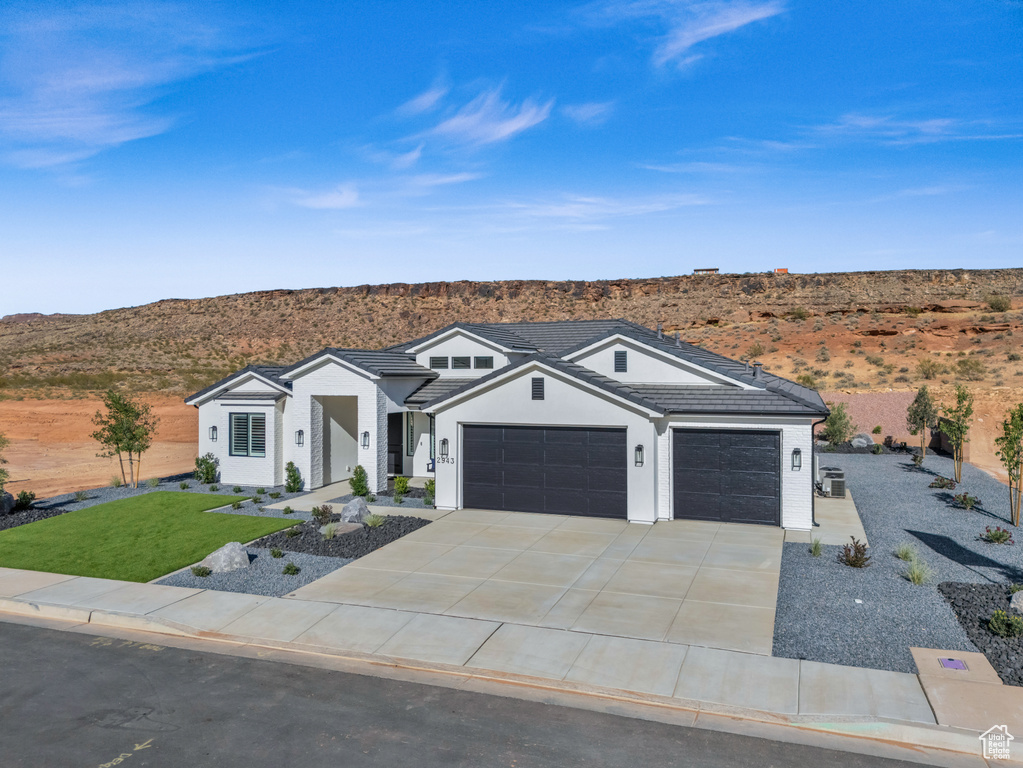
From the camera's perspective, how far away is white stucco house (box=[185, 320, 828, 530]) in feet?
57.1

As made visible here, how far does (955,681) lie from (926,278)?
225 ft

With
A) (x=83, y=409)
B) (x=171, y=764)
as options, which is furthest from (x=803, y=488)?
(x=83, y=409)

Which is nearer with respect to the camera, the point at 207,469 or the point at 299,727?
the point at 299,727

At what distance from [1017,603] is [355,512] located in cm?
1336

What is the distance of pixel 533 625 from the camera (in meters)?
10.9

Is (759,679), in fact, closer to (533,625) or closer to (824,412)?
(533,625)

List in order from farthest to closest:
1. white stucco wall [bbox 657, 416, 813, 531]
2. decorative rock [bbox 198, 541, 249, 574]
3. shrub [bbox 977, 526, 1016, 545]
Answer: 1. white stucco wall [bbox 657, 416, 813, 531]
2. shrub [bbox 977, 526, 1016, 545]
3. decorative rock [bbox 198, 541, 249, 574]

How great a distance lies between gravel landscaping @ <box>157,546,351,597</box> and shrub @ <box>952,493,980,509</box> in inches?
643

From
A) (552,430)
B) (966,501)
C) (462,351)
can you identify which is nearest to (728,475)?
(552,430)

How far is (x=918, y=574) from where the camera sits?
12.7m

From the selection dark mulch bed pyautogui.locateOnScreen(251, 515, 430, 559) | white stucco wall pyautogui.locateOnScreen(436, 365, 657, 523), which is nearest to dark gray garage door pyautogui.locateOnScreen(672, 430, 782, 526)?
white stucco wall pyautogui.locateOnScreen(436, 365, 657, 523)

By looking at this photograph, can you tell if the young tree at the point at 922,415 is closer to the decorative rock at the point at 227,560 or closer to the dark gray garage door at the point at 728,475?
the dark gray garage door at the point at 728,475

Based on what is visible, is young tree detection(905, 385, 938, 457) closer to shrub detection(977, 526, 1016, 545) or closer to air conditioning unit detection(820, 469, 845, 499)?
air conditioning unit detection(820, 469, 845, 499)

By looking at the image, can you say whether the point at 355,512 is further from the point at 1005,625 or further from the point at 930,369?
the point at 930,369
